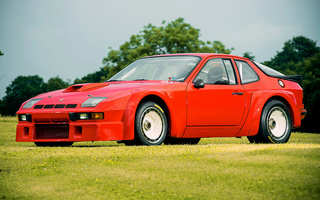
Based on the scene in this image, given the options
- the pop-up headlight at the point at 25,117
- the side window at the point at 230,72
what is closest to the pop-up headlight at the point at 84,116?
the pop-up headlight at the point at 25,117

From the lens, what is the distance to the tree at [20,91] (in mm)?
104406

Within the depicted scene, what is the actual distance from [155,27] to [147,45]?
4574 mm

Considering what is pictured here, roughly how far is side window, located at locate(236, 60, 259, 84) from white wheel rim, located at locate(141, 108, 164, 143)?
2.32m

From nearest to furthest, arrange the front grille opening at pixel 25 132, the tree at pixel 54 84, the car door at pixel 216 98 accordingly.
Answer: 1. the front grille opening at pixel 25 132
2. the car door at pixel 216 98
3. the tree at pixel 54 84

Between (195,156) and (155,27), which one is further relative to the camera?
(155,27)

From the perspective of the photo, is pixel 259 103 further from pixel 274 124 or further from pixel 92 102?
pixel 92 102

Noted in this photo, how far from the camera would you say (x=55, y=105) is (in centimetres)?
873

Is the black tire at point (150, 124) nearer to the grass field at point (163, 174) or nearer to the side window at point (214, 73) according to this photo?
the grass field at point (163, 174)

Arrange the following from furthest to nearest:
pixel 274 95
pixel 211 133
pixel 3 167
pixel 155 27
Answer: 1. pixel 155 27
2. pixel 274 95
3. pixel 211 133
4. pixel 3 167

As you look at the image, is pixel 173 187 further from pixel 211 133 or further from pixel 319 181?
pixel 211 133

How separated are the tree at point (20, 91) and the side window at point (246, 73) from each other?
3824 inches

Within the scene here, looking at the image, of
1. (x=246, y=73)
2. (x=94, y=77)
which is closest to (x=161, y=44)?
(x=246, y=73)

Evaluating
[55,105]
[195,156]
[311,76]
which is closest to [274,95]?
[195,156]

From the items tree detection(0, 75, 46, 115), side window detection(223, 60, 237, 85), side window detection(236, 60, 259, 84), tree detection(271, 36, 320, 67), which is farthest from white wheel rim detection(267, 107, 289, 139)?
tree detection(0, 75, 46, 115)
